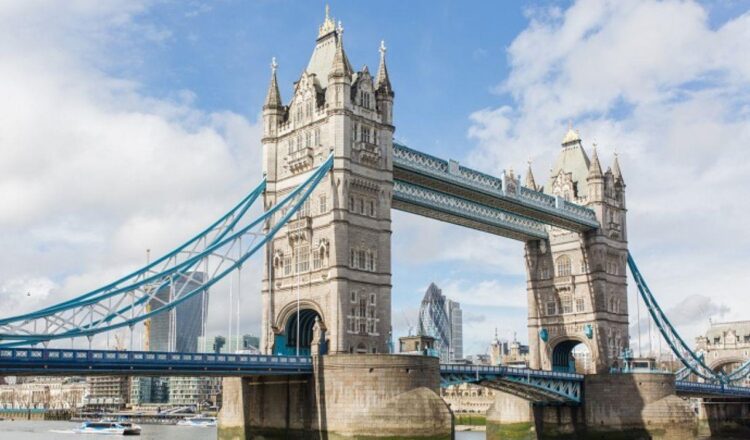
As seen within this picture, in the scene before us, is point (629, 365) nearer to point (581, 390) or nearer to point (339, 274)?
point (581, 390)

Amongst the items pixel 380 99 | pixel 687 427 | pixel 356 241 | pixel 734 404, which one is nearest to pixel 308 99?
pixel 380 99

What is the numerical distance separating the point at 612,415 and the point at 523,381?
37.9ft

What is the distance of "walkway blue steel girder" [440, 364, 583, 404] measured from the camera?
63.5 metres

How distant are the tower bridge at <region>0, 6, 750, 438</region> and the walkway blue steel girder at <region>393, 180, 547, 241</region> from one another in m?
0.17

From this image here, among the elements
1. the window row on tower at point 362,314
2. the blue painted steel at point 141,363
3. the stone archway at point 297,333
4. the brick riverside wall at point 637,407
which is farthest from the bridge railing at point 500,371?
the blue painted steel at point 141,363

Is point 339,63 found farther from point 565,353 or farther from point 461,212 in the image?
point 565,353

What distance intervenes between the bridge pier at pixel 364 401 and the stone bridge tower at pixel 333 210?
13.4ft

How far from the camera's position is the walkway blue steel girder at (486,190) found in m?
66.8

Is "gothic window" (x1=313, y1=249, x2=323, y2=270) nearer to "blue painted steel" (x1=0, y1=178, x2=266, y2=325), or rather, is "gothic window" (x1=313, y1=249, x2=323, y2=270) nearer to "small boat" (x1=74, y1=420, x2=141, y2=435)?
"blue painted steel" (x1=0, y1=178, x2=266, y2=325)

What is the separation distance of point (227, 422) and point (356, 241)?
1467 centimetres

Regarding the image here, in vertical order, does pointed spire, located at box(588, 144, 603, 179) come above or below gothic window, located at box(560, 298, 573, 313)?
above

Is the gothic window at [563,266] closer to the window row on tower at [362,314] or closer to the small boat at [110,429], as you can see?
the window row on tower at [362,314]

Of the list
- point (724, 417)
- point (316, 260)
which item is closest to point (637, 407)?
point (316, 260)

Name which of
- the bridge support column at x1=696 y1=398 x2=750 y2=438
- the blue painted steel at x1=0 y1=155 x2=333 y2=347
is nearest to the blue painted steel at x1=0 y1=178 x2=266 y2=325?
the blue painted steel at x1=0 y1=155 x2=333 y2=347
